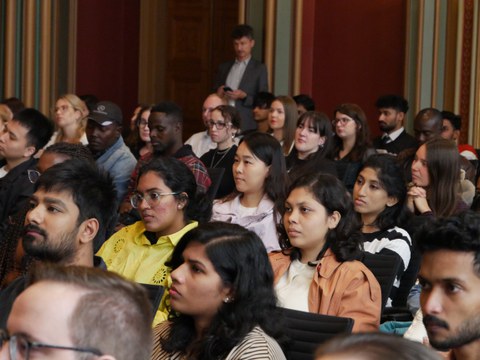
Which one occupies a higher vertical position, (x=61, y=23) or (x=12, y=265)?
(x=61, y=23)

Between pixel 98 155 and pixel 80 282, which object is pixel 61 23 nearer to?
pixel 98 155

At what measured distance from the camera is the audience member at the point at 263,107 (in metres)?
8.32

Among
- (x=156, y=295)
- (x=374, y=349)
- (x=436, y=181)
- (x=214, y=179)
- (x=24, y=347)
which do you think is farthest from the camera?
(x=214, y=179)

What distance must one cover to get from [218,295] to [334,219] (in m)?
1.10

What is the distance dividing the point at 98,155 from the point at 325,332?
11.7ft

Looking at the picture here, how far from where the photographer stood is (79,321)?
162 centimetres

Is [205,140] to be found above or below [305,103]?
below

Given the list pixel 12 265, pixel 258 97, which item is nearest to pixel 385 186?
pixel 12 265

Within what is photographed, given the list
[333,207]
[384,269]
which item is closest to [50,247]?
[333,207]

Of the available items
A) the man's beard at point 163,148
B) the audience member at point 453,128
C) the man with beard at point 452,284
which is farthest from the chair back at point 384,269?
the audience member at point 453,128

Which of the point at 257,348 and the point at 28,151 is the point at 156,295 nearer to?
the point at 257,348

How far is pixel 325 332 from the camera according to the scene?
2.77 m

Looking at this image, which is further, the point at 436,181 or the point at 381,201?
the point at 436,181

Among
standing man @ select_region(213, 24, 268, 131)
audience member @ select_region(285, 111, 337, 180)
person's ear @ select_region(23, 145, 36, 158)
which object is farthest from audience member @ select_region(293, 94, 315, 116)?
person's ear @ select_region(23, 145, 36, 158)
